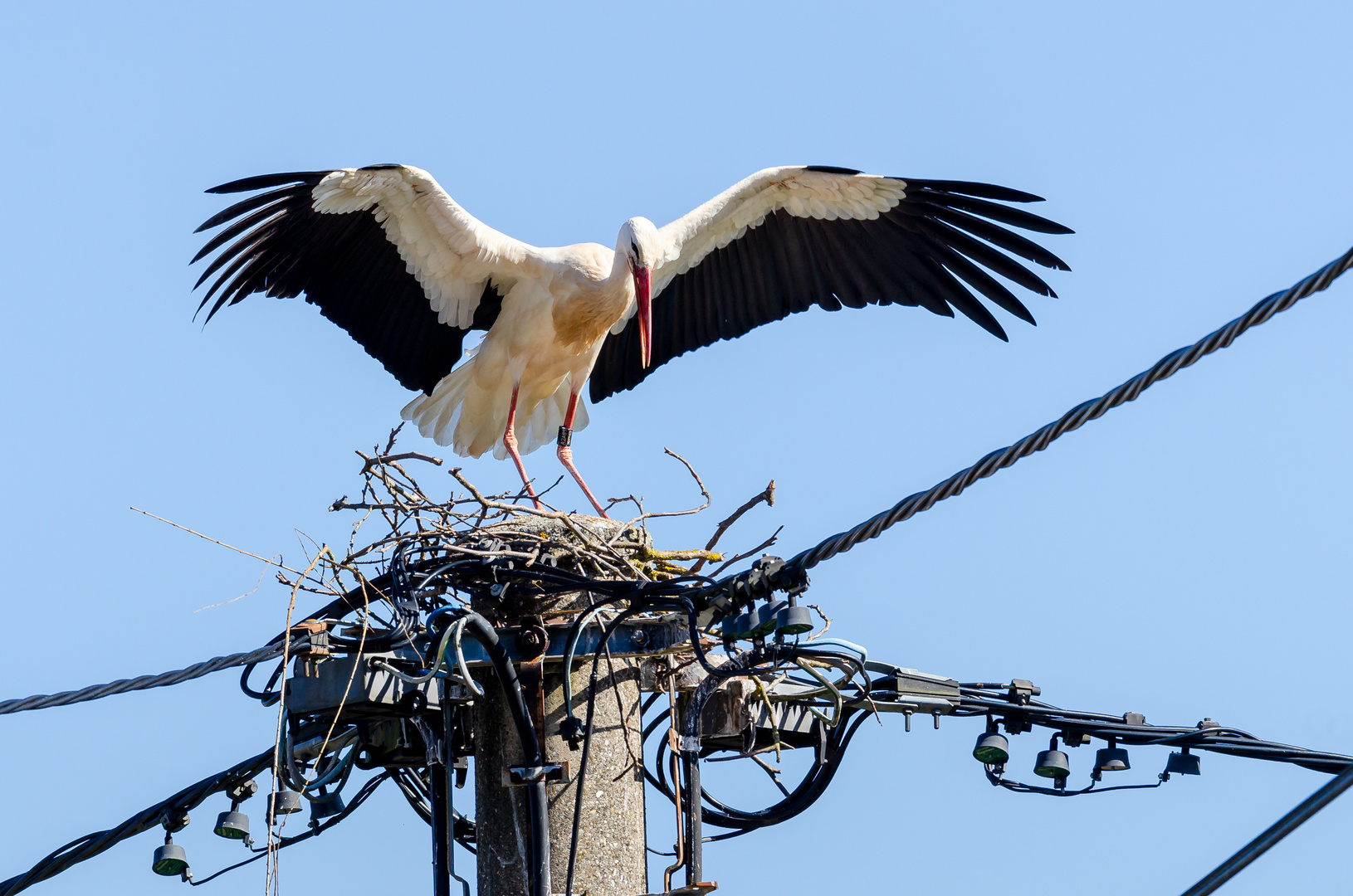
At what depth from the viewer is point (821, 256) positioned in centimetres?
767

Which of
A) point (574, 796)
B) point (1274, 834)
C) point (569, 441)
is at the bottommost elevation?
point (1274, 834)

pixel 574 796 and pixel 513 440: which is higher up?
pixel 513 440

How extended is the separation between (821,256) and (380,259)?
198cm

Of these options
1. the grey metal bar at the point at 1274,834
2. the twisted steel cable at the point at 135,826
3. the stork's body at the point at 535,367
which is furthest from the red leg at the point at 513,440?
the grey metal bar at the point at 1274,834

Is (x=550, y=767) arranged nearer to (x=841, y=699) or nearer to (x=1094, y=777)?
(x=841, y=699)

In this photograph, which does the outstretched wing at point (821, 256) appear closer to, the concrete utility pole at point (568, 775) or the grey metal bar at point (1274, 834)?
the concrete utility pole at point (568, 775)

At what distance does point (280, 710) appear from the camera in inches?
172

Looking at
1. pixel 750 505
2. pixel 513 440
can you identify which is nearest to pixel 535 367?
pixel 513 440

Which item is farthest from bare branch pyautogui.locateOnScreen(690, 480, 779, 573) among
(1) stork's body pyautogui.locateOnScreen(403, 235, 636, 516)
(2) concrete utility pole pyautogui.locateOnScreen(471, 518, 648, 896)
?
(1) stork's body pyautogui.locateOnScreen(403, 235, 636, 516)

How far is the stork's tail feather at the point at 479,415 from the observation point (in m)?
7.82

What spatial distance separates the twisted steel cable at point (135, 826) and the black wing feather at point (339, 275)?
2.26m

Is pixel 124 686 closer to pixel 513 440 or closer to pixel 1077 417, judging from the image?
pixel 1077 417

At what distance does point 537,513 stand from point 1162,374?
2230 mm

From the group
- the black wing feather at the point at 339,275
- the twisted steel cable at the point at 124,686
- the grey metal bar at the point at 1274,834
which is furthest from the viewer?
the black wing feather at the point at 339,275
